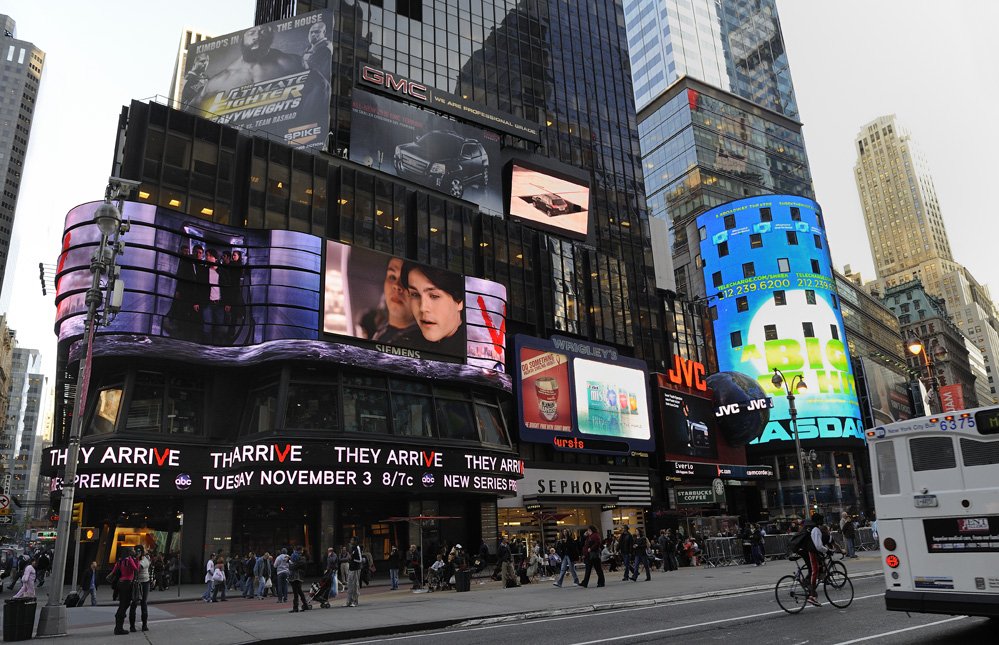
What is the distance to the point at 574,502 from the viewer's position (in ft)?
152

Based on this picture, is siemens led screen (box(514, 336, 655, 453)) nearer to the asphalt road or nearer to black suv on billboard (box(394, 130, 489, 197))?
black suv on billboard (box(394, 130, 489, 197))

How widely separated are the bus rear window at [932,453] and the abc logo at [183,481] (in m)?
28.0

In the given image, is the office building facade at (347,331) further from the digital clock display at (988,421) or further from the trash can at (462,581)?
the digital clock display at (988,421)

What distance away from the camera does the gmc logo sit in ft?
166

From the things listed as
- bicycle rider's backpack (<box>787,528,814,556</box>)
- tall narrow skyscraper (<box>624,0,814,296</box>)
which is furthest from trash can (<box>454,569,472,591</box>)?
tall narrow skyscraper (<box>624,0,814,296</box>)

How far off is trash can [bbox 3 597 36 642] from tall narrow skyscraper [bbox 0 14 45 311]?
17700 centimetres

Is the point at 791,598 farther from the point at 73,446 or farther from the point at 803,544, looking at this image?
the point at 73,446

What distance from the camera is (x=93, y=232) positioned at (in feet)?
102

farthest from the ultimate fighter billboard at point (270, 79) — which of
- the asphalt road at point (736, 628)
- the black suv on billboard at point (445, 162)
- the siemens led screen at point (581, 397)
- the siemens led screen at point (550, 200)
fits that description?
the asphalt road at point (736, 628)

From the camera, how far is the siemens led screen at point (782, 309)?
72625mm

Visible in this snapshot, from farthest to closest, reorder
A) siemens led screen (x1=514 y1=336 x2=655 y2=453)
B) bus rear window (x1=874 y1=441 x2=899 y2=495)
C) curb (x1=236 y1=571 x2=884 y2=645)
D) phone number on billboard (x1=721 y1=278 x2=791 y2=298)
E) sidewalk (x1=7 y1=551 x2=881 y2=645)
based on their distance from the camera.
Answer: phone number on billboard (x1=721 y1=278 x2=791 y2=298), siemens led screen (x1=514 y1=336 x2=655 y2=453), sidewalk (x1=7 y1=551 x2=881 y2=645), curb (x1=236 y1=571 x2=884 y2=645), bus rear window (x1=874 y1=441 x2=899 y2=495)

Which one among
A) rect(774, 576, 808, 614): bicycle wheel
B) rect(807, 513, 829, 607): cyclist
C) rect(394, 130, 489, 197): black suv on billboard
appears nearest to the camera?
rect(774, 576, 808, 614): bicycle wheel

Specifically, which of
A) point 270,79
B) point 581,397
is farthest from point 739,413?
point 270,79

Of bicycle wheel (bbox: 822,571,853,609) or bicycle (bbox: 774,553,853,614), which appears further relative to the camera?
bicycle wheel (bbox: 822,571,853,609)
